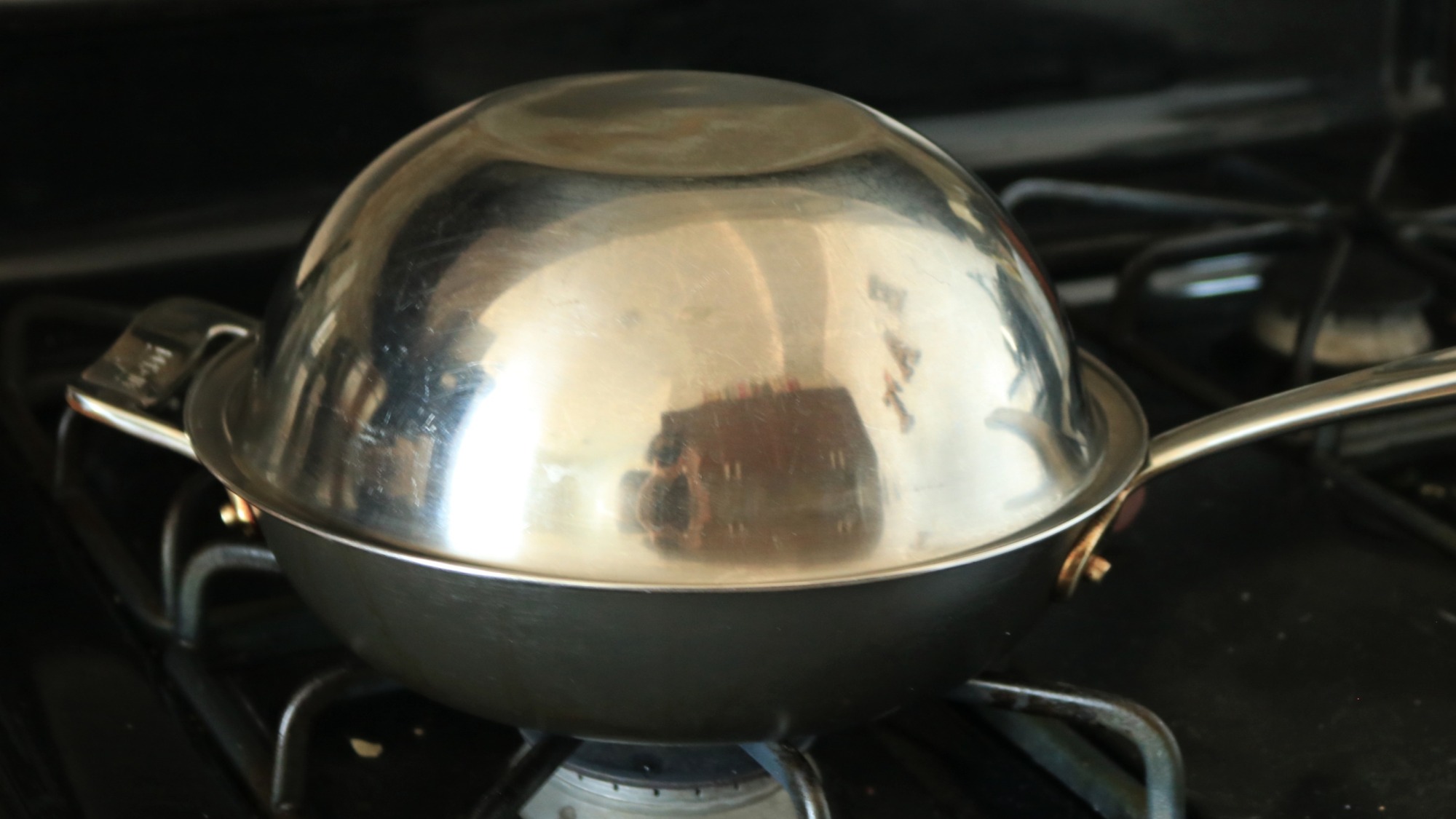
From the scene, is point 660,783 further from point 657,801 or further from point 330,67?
point 330,67

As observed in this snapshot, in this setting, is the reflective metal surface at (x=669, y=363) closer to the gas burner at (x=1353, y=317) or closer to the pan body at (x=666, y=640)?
the pan body at (x=666, y=640)

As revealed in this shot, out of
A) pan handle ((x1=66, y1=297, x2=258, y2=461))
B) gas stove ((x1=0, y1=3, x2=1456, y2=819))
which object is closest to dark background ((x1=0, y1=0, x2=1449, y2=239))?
gas stove ((x1=0, y1=3, x2=1456, y2=819))

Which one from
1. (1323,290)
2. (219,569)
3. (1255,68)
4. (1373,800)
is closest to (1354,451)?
(1323,290)

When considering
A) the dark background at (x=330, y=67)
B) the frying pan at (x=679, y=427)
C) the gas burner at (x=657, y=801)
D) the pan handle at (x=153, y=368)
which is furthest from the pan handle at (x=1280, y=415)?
the dark background at (x=330, y=67)

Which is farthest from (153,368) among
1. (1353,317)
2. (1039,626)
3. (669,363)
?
(1353,317)

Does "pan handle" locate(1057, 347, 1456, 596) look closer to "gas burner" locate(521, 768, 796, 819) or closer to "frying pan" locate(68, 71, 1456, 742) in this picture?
"frying pan" locate(68, 71, 1456, 742)

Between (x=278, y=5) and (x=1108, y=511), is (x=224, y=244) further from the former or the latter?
(x=1108, y=511)
